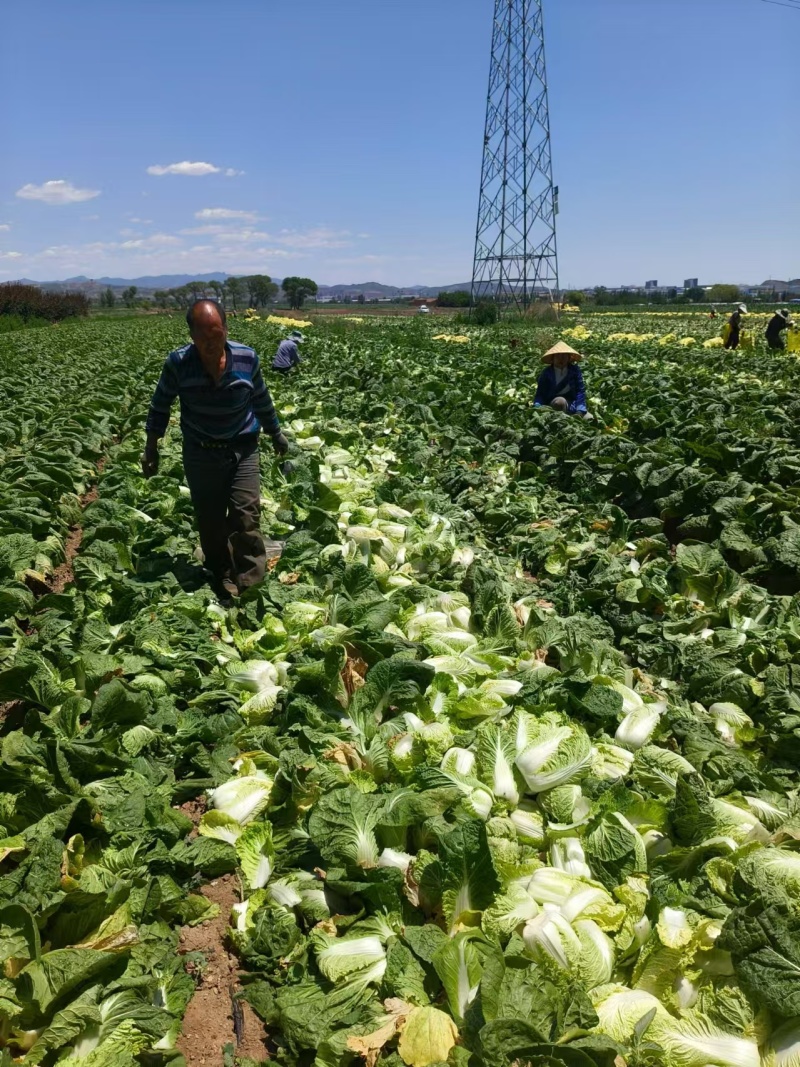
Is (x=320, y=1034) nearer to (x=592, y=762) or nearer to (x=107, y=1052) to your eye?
(x=107, y=1052)

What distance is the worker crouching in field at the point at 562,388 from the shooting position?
32.6 ft

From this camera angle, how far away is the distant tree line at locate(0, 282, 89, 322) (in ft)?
177

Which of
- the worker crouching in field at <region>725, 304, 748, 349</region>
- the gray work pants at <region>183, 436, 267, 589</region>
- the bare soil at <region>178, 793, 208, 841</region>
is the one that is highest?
the worker crouching in field at <region>725, 304, 748, 349</region>

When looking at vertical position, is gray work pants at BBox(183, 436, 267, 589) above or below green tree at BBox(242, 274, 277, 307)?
below

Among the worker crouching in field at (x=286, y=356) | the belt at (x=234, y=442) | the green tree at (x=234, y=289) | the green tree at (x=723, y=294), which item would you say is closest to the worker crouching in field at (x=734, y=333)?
the worker crouching in field at (x=286, y=356)

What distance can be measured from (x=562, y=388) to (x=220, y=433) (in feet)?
20.7

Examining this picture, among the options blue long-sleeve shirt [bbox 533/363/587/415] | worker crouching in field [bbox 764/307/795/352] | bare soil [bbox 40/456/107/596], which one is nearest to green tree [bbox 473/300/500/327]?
worker crouching in field [bbox 764/307/795/352]

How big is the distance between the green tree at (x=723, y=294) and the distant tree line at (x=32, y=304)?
241ft

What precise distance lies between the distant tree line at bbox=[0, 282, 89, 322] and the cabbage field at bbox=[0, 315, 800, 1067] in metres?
54.5

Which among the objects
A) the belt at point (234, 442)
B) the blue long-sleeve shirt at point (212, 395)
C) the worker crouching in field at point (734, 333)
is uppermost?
the worker crouching in field at point (734, 333)

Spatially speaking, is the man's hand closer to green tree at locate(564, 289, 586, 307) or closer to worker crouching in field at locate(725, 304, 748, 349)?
worker crouching in field at locate(725, 304, 748, 349)

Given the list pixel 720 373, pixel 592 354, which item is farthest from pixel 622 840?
pixel 592 354

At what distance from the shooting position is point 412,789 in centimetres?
303

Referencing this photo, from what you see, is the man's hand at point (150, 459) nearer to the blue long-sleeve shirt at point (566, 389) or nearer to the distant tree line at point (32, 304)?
the blue long-sleeve shirt at point (566, 389)
